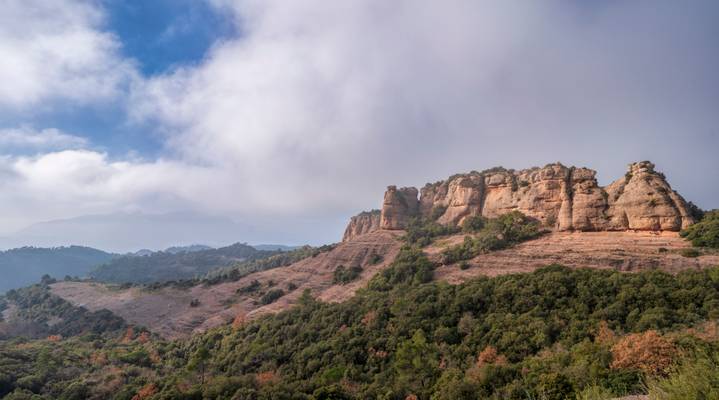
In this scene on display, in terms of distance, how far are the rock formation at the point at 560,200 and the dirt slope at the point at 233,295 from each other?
11.4m

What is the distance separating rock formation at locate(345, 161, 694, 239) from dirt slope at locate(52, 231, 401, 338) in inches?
450

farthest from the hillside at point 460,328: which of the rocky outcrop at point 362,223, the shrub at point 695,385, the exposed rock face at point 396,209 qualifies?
the rocky outcrop at point 362,223

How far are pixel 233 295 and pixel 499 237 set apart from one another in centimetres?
4755

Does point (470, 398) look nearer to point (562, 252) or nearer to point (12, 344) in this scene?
point (562, 252)

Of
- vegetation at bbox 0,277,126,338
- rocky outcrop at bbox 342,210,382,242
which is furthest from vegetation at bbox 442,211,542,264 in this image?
vegetation at bbox 0,277,126,338

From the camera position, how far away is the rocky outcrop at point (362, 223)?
96.2 meters

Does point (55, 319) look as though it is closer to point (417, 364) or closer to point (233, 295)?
point (233, 295)

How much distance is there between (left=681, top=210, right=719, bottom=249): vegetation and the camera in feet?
110

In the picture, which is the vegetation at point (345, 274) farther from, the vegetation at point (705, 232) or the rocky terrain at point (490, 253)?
the vegetation at point (705, 232)

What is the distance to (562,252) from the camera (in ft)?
133

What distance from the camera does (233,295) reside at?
6644 cm

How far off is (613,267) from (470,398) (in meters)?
23.4

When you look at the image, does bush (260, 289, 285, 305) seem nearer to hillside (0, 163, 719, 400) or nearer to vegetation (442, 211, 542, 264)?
hillside (0, 163, 719, 400)

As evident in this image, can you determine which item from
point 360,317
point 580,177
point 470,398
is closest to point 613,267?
point 580,177
